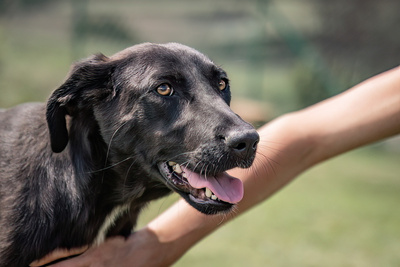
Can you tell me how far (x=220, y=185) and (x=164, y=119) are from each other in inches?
16.8

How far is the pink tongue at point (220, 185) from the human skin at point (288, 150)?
14.7 inches

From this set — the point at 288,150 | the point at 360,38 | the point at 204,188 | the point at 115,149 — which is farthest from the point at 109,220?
the point at 360,38

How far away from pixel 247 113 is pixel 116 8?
153 inches

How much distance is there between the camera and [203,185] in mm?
2438

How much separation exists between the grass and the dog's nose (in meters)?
1.42

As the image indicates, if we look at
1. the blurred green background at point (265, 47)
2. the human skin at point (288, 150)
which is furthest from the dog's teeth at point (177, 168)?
the blurred green background at point (265, 47)

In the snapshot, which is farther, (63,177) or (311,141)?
(311,141)

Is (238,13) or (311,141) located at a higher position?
(311,141)

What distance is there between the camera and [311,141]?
3.03m

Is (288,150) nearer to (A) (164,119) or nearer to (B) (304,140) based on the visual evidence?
(B) (304,140)

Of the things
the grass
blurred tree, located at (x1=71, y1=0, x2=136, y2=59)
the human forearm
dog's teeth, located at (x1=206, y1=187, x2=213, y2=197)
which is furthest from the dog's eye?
→ blurred tree, located at (x1=71, y1=0, x2=136, y2=59)

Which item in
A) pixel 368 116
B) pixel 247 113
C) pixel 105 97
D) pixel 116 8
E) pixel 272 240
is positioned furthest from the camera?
pixel 116 8

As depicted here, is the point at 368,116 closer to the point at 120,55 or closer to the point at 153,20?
the point at 120,55

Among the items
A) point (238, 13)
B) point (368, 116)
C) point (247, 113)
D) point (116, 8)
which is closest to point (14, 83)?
point (116, 8)
